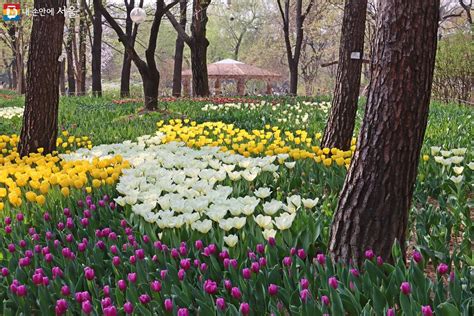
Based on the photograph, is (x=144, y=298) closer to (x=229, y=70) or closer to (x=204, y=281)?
(x=204, y=281)

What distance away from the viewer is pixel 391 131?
2.71 meters

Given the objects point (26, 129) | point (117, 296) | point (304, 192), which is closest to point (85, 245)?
point (117, 296)

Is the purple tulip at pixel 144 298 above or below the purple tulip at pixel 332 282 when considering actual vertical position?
below

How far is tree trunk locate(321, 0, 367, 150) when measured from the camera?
5762mm

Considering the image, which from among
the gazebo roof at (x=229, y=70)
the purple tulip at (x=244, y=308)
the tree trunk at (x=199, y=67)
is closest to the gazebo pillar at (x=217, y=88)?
the gazebo roof at (x=229, y=70)

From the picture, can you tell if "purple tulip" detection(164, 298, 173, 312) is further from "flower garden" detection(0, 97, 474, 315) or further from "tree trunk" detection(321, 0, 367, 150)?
"tree trunk" detection(321, 0, 367, 150)

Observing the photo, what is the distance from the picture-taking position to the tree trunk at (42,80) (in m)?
6.18

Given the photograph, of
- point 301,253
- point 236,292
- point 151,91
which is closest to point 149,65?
point 151,91

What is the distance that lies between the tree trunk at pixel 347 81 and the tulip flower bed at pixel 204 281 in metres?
2.92

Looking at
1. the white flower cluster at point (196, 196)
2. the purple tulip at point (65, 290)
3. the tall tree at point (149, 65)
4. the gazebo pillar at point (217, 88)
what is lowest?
the purple tulip at point (65, 290)

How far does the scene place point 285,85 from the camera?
193ft

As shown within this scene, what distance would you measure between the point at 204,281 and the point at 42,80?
438 centimetres

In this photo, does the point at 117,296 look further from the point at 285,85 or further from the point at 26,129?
the point at 285,85

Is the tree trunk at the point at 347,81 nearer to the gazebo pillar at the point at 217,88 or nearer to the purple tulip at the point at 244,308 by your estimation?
the purple tulip at the point at 244,308
